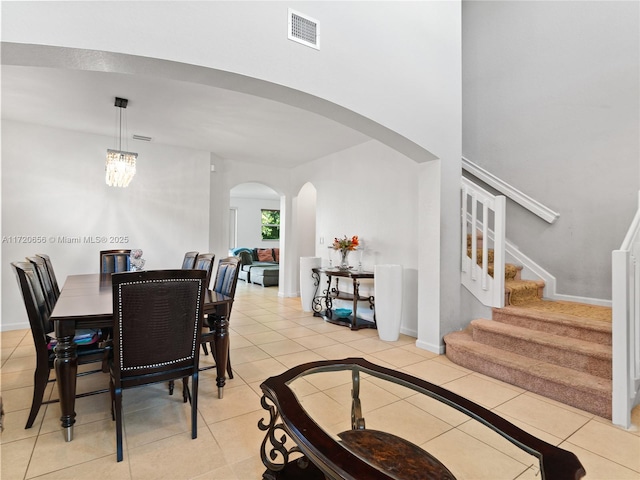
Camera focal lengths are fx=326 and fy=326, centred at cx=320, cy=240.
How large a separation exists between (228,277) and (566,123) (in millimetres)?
4196

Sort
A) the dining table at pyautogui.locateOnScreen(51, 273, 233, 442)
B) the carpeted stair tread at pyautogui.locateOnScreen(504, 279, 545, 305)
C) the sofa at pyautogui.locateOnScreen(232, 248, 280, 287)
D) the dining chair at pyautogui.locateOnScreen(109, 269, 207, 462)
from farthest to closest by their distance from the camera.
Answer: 1. the sofa at pyautogui.locateOnScreen(232, 248, 280, 287)
2. the carpeted stair tread at pyautogui.locateOnScreen(504, 279, 545, 305)
3. the dining table at pyautogui.locateOnScreen(51, 273, 233, 442)
4. the dining chair at pyautogui.locateOnScreen(109, 269, 207, 462)

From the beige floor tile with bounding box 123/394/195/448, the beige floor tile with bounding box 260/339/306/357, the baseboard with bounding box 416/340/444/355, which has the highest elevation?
the baseboard with bounding box 416/340/444/355

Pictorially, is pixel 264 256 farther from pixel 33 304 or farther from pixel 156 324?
pixel 156 324

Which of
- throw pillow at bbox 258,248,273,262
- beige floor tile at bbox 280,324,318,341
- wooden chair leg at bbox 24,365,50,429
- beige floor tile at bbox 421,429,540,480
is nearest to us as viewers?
beige floor tile at bbox 421,429,540,480

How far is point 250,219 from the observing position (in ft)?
39.4

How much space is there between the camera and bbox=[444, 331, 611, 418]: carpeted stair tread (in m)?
2.33

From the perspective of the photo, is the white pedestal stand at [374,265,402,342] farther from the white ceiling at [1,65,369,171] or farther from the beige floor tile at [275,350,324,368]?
the white ceiling at [1,65,369,171]

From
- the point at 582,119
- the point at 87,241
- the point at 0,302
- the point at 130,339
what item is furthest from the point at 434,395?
the point at 0,302

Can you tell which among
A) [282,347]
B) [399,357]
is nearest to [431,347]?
[399,357]

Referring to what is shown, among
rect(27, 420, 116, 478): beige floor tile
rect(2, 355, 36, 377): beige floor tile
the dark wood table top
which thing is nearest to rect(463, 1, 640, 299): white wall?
the dark wood table top

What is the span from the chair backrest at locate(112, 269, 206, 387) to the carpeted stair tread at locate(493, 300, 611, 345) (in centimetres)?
300

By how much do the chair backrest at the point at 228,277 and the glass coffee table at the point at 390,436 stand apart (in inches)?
45.7

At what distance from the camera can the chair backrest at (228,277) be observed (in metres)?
2.90

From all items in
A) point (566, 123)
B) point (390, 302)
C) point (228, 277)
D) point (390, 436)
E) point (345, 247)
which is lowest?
point (390, 436)
